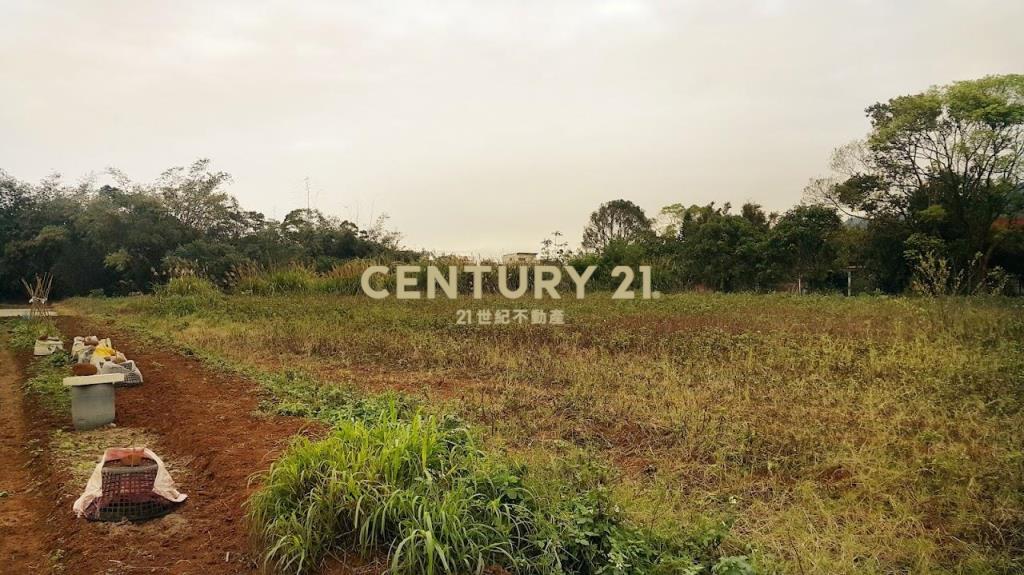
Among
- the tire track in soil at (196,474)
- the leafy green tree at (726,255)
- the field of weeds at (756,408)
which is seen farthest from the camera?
the leafy green tree at (726,255)

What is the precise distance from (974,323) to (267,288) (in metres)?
13.4

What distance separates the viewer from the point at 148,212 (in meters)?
21.7

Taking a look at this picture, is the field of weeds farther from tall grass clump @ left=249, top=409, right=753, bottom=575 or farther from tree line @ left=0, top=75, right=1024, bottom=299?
tree line @ left=0, top=75, right=1024, bottom=299

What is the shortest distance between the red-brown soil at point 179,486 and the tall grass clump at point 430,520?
0.55 ft

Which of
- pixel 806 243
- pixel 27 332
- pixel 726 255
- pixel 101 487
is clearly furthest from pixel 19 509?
pixel 806 243

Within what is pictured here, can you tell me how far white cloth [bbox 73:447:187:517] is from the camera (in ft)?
8.63

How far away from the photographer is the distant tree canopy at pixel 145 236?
67.9ft

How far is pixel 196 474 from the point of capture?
123 inches

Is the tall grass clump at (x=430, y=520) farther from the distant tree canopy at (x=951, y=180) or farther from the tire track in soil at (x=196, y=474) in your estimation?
the distant tree canopy at (x=951, y=180)

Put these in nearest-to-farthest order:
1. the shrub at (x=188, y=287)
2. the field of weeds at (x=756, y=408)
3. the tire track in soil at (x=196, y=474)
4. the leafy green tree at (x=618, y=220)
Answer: the tire track in soil at (x=196, y=474) → the field of weeds at (x=756, y=408) → the shrub at (x=188, y=287) → the leafy green tree at (x=618, y=220)

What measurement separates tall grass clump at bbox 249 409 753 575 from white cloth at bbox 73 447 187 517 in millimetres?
592

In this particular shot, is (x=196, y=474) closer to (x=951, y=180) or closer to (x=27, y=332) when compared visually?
(x=27, y=332)

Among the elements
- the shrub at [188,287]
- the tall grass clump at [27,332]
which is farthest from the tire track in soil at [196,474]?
the shrub at [188,287]

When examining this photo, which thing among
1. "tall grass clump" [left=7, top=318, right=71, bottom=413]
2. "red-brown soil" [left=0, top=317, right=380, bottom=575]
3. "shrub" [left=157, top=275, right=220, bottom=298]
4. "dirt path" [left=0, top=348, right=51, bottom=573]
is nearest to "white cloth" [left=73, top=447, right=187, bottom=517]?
"red-brown soil" [left=0, top=317, right=380, bottom=575]
